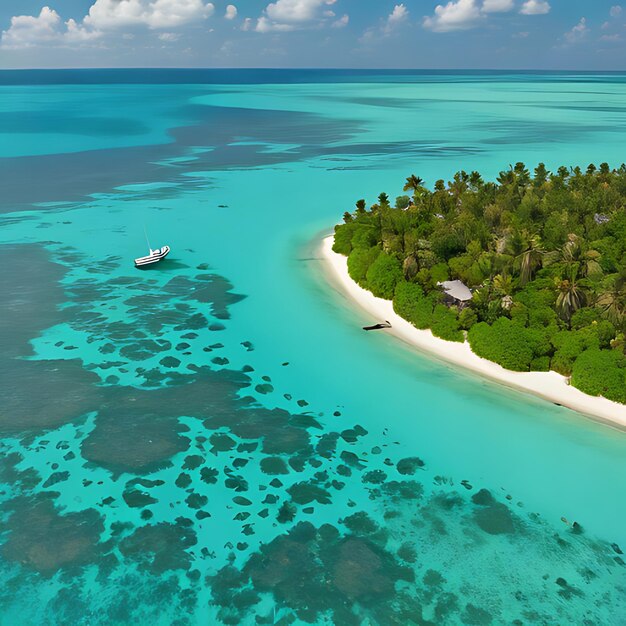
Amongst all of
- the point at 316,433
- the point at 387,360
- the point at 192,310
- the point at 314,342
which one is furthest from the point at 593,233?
the point at 192,310

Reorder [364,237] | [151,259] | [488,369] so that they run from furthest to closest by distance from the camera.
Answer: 1. [151,259]
2. [364,237]
3. [488,369]

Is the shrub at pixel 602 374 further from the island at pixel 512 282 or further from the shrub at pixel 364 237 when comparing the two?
the shrub at pixel 364 237

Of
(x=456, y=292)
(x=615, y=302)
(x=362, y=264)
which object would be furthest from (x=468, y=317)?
(x=362, y=264)

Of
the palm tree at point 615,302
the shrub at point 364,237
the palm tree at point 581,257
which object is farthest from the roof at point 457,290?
the shrub at point 364,237

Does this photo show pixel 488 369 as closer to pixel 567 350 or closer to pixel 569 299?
pixel 567 350

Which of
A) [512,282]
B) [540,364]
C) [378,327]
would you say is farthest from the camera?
[378,327]

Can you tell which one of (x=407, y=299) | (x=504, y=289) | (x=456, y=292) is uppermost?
(x=504, y=289)

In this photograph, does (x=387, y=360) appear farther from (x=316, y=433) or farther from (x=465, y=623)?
(x=465, y=623)

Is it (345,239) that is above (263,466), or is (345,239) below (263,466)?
above

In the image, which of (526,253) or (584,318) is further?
(526,253)
